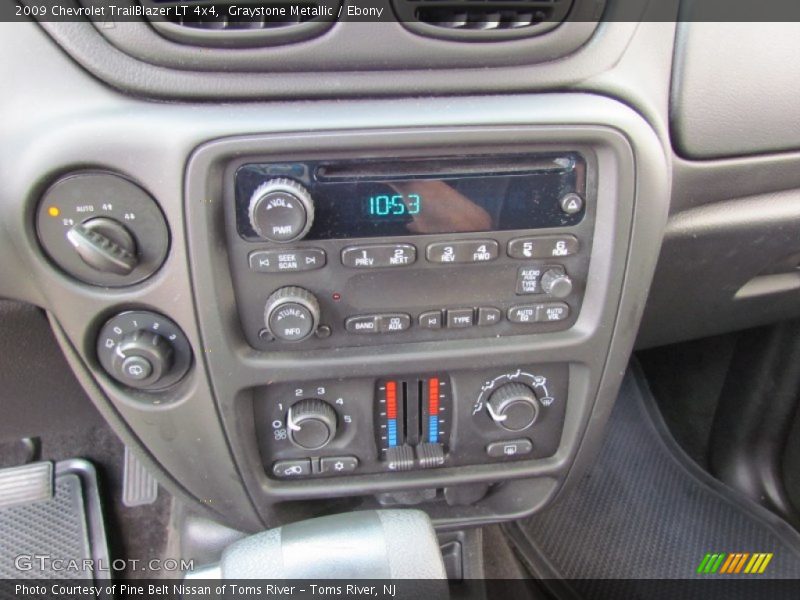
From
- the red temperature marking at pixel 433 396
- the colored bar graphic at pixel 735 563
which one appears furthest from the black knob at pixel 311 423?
the colored bar graphic at pixel 735 563

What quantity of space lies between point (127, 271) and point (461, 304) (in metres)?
0.39

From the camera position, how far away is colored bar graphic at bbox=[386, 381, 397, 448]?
931 mm

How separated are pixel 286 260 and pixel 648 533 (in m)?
1.08

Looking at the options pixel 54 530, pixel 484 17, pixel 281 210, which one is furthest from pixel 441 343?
pixel 54 530

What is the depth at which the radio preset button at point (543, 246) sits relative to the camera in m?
0.82

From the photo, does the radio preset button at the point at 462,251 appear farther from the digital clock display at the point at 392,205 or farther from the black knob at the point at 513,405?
the black knob at the point at 513,405

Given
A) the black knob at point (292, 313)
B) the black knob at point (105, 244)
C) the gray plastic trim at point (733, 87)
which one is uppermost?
the gray plastic trim at point (733, 87)

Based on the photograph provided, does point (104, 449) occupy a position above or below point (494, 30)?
below

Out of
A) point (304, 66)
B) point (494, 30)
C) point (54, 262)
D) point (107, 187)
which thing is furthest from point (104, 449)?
point (494, 30)

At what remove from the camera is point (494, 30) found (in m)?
0.72

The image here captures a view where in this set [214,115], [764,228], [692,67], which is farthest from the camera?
[764,228]

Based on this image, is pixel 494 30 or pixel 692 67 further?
pixel 692 67

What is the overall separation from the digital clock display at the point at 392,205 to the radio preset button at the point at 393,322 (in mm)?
129

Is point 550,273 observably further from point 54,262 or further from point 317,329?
point 54,262
